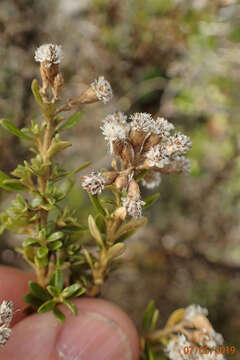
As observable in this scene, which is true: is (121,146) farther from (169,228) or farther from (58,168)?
(169,228)

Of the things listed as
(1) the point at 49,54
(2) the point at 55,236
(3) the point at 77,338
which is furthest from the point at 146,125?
(3) the point at 77,338

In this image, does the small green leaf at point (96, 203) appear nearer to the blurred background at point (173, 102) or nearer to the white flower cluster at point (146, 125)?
the white flower cluster at point (146, 125)

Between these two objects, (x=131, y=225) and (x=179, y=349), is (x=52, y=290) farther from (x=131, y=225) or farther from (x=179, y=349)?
(x=179, y=349)

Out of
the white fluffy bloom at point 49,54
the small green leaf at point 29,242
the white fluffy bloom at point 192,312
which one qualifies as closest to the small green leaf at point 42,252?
the small green leaf at point 29,242

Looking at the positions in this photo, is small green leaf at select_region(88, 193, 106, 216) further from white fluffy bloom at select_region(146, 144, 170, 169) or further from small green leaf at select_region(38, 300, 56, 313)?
small green leaf at select_region(38, 300, 56, 313)

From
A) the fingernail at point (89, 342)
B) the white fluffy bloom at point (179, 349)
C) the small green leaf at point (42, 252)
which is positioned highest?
the small green leaf at point (42, 252)

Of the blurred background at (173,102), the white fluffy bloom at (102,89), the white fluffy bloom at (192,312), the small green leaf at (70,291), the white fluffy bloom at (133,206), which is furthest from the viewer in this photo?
the blurred background at (173,102)

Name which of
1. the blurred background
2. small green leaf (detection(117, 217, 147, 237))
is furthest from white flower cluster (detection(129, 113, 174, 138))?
the blurred background
